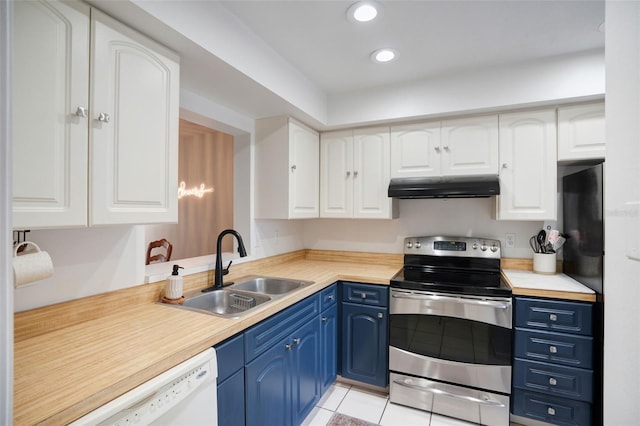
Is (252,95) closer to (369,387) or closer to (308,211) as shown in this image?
(308,211)

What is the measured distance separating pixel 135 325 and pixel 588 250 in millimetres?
2495

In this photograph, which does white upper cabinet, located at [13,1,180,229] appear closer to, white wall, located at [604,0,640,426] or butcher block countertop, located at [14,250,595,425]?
butcher block countertop, located at [14,250,595,425]

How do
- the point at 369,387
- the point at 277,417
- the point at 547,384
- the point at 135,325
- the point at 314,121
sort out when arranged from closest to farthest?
the point at 135,325
the point at 277,417
the point at 547,384
the point at 369,387
the point at 314,121

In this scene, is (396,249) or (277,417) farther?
(396,249)

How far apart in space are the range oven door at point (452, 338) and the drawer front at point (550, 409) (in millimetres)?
104

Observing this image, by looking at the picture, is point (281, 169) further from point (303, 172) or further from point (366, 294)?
point (366, 294)

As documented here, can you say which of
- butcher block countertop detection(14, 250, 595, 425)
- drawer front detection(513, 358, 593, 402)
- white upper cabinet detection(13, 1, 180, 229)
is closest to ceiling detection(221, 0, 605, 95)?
white upper cabinet detection(13, 1, 180, 229)

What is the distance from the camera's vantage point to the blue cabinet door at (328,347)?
2061mm

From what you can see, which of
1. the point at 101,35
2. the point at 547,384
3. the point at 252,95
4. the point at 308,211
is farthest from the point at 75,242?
the point at 547,384

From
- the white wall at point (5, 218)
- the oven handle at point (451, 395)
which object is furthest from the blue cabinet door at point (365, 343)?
the white wall at point (5, 218)

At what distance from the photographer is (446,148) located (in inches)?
93.7

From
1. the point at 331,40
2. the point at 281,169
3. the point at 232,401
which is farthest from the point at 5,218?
the point at 281,169

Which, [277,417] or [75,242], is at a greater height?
[75,242]

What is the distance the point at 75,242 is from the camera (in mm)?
1299
